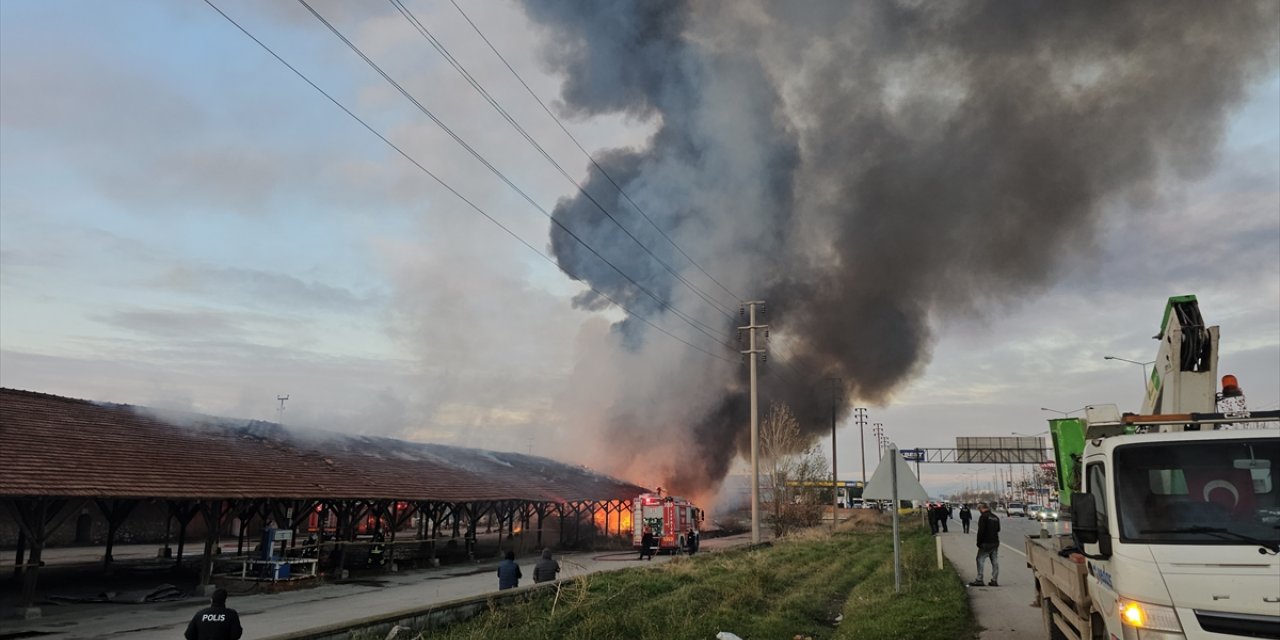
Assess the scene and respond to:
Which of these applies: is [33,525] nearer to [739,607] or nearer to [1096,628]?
[739,607]

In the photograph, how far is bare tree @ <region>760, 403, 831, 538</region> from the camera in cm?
4062

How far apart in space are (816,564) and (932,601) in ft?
31.2

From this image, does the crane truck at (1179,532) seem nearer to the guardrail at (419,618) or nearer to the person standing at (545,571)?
the guardrail at (419,618)

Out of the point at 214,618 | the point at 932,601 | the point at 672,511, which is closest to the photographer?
the point at 214,618

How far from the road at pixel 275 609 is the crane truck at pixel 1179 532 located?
10.6 metres

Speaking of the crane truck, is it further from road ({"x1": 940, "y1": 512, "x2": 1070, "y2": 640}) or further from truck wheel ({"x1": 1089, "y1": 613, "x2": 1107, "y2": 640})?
road ({"x1": 940, "y1": 512, "x2": 1070, "y2": 640})

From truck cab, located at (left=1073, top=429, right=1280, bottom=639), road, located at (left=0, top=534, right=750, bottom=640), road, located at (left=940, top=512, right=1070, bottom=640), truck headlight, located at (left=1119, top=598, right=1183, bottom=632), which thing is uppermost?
truck cab, located at (left=1073, top=429, right=1280, bottom=639)

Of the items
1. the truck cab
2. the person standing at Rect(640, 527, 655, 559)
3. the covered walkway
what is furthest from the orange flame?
the truck cab

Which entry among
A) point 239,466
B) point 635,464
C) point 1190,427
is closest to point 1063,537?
point 1190,427

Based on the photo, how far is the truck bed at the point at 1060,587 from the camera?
21.1ft

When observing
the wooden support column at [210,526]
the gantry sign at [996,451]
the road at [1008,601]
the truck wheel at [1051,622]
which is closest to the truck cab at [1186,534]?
the truck wheel at [1051,622]

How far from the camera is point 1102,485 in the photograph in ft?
19.7

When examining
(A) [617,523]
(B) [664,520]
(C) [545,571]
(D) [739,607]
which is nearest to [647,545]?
(B) [664,520]

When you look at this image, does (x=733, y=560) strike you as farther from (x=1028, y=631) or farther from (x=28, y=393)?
(x=28, y=393)
